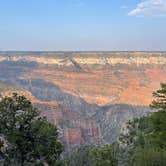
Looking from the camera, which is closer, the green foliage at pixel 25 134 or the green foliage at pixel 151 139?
the green foliage at pixel 151 139

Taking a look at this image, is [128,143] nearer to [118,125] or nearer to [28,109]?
[28,109]

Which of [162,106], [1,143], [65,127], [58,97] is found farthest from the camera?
[58,97]

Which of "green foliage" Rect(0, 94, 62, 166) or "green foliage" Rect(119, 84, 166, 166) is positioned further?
"green foliage" Rect(0, 94, 62, 166)

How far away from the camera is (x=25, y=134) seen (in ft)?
79.2

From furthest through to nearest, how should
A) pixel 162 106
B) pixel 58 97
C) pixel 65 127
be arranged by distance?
1. pixel 58 97
2. pixel 65 127
3. pixel 162 106

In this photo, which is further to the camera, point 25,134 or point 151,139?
point 151,139

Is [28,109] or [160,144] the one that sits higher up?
[28,109]

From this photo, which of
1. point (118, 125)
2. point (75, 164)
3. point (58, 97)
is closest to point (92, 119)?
point (118, 125)

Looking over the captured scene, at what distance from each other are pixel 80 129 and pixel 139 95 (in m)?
75.9

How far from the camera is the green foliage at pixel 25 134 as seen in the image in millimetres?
24000

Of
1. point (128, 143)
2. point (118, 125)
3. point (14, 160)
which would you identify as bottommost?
point (118, 125)

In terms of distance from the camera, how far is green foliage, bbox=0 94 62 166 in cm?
2400

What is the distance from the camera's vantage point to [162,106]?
96.6ft

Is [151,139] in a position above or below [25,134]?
below
